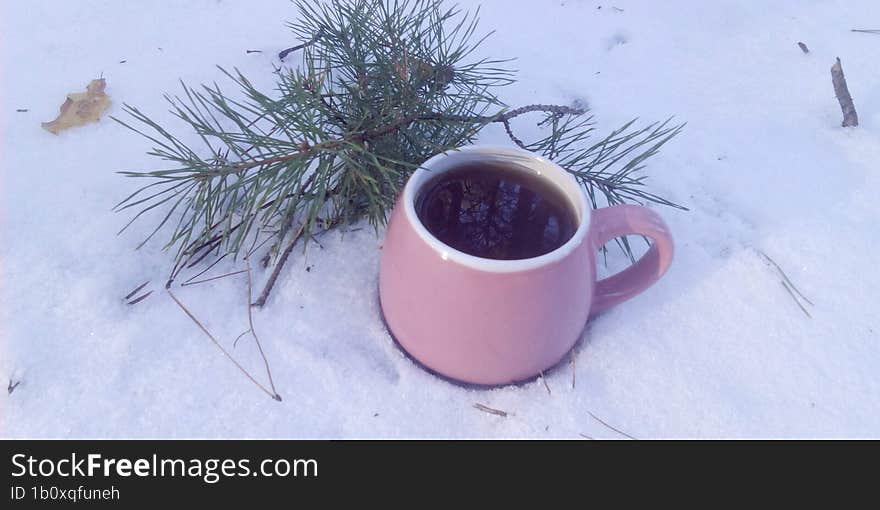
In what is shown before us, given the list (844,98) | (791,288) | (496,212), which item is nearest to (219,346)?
(496,212)

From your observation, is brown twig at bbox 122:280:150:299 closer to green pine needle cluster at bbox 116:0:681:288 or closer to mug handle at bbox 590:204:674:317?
green pine needle cluster at bbox 116:0:681:288

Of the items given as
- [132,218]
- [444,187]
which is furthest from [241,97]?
[444,187]

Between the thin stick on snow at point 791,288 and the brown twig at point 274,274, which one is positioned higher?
the brown twig at point 274,274

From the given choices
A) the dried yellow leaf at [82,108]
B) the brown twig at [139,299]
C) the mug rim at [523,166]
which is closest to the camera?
the mug rim at [523,166]

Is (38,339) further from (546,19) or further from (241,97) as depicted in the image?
(546,19)

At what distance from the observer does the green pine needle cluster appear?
0.55 metres

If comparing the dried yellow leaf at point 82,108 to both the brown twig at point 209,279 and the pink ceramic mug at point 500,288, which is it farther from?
the pink ceramic mug at point 500,288

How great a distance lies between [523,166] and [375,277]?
0.59 ft

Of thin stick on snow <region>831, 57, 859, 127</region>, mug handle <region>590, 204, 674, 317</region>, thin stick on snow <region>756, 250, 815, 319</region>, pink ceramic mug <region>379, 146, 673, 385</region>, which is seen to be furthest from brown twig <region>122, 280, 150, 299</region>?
thin stick on snow <region>831, 57, 859, 127</region>

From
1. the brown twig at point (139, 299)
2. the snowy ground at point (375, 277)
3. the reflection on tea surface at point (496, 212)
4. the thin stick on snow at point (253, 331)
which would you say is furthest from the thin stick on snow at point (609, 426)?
the brown twig at point (139, 299)

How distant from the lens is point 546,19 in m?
0.93

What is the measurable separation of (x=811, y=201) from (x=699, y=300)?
20 centimetres

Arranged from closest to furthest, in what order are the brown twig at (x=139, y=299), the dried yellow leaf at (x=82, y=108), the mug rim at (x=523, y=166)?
1. the mug rim at (x=523, y=166)
2. the brown twig at (x=139, y=299)
3. the dried yellow leaf at (x=82, y=108)

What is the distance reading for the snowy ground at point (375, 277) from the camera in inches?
21.6
